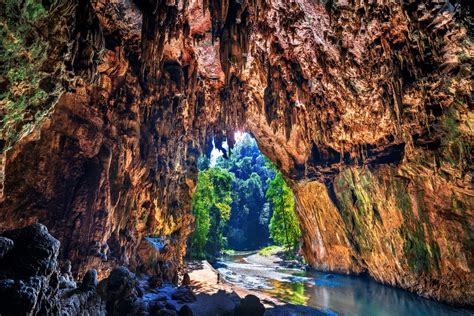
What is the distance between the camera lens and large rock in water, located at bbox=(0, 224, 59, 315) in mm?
2648

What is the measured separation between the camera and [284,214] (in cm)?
2652

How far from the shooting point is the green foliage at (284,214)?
26.2m

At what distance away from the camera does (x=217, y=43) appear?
11109 mm

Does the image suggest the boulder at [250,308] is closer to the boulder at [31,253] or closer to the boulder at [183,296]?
the boulder at [183,296]

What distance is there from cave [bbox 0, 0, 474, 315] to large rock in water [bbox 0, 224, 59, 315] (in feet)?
0.06

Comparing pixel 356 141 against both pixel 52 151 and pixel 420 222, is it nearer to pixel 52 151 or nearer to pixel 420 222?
pixel 420 222

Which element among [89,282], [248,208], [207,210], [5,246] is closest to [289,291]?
[89,282]

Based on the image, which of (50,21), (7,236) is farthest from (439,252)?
(50,21)

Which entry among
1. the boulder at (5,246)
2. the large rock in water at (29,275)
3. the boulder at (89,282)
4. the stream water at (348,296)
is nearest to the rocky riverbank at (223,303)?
the stream water at (348,296)

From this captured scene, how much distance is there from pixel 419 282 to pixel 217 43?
1427 centimetres

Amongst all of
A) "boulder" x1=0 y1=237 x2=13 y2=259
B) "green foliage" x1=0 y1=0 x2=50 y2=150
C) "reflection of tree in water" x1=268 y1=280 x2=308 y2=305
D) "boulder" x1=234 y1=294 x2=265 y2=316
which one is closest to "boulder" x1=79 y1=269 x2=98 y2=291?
"boulder" x1=0 y1=237 x2=13 y2=259

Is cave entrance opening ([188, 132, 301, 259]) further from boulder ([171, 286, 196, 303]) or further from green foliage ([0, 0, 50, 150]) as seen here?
green foliage ([0, 0, 50, 150])

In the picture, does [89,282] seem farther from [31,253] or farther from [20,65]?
[20,65]

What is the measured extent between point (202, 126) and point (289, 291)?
10589 millimetres
